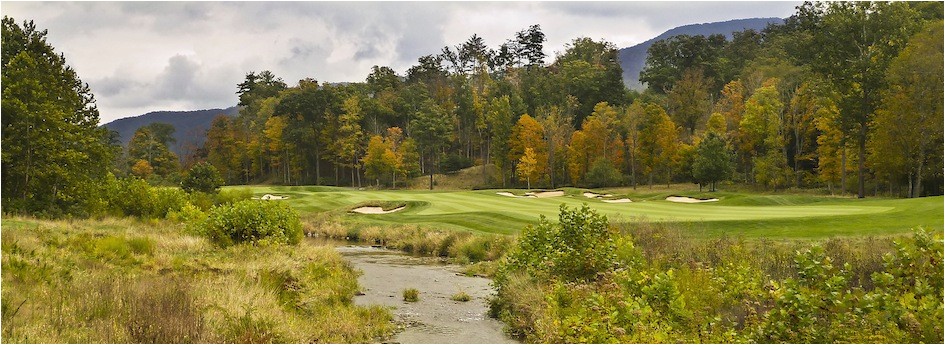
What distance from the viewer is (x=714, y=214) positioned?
29500 millimetres

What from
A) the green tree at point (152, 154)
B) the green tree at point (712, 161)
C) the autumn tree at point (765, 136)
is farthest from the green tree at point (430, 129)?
the green tree at point (152, 154)

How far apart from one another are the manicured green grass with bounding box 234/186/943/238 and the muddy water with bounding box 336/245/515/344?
6688 mm

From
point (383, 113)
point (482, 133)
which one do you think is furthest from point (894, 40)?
point (383, 113)

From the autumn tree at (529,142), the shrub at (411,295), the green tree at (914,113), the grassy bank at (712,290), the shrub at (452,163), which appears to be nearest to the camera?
the grassy bank at (712,290)

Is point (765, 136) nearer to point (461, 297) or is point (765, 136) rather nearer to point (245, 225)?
point (461, 297)

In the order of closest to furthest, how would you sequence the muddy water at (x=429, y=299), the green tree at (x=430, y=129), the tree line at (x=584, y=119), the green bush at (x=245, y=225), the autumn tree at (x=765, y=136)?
the muddy water at (x=429, y=299), the green bush at (x=245, y=225), the tree line at (x=584, y=119), the autumn tree at (x=765, y=136), the green tree at (x=430, y=129)

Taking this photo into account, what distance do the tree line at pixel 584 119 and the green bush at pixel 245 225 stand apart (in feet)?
34.6

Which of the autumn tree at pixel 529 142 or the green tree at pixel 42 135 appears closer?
the green tree at pixel 42 135

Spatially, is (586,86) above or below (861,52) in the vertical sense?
above

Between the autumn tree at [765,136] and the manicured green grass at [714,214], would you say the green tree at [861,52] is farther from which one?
the autumn tree at [765,136]

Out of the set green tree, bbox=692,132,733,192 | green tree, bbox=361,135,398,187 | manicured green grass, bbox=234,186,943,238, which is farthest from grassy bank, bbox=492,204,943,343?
green tree, bbox=361,135,398,187

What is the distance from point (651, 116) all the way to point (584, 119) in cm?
1813

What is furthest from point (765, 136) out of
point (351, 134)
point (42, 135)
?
point (42, 135)

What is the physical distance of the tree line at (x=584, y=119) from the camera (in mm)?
31891
